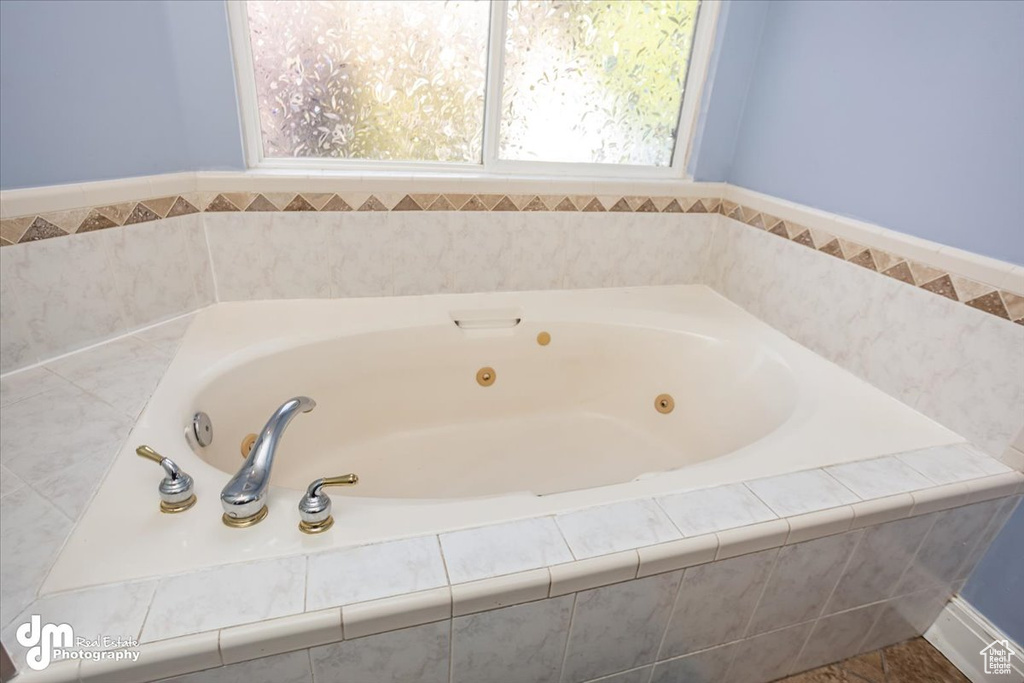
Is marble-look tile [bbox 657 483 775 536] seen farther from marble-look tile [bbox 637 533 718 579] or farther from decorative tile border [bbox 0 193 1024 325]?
decorative tile border [bbox 0 193 1024 325]

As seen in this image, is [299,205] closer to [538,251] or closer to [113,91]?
[113,91]

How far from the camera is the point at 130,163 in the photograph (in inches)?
55.6

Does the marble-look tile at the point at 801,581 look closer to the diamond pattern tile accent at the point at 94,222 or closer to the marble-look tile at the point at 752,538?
the marble-look tile at the point at 752,538

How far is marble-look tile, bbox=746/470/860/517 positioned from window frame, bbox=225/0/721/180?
1.29m

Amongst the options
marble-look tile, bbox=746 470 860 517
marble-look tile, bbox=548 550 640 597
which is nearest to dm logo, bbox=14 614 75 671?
marble-look tile, bbox=548 550 640 597

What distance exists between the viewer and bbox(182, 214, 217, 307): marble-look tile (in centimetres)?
158

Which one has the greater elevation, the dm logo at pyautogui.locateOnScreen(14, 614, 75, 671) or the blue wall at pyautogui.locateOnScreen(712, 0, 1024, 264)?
the blue wall at pyautogui.locateOnScreen(712, 0, 1024, 264)

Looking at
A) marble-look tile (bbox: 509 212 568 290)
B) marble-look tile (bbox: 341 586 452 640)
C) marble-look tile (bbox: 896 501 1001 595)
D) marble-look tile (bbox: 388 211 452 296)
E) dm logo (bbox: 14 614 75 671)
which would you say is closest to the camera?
dm logo (bbox: 14 614 75 671)

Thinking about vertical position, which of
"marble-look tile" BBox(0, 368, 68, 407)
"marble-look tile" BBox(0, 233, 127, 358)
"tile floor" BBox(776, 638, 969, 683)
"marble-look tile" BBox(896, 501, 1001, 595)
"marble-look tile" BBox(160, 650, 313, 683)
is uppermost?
"marble-look tile" BBox(0, 233, 127, 358)

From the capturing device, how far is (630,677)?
105cm

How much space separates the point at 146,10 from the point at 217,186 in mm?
445

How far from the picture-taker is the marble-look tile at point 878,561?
1111 mm

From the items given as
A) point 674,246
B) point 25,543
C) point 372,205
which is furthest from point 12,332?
point 674,246

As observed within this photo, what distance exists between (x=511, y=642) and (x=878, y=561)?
0.84 metres
